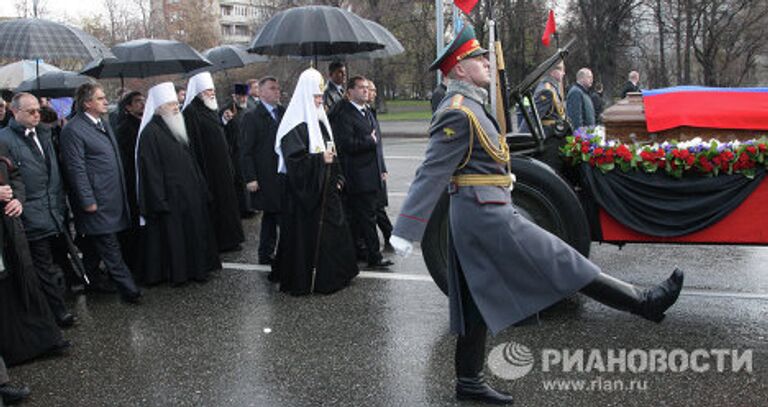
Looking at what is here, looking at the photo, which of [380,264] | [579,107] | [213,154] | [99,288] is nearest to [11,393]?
[99,288]

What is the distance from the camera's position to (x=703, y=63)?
34812 millimetres

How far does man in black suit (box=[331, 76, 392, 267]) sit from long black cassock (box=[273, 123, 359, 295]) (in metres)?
0.60

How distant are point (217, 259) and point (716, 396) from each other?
436cm

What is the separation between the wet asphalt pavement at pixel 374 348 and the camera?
4.25m

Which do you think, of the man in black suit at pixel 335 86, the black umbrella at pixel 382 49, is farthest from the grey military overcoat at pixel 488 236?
the black umbrella at pixel 382 49

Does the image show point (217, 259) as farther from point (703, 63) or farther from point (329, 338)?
point (703, 63)

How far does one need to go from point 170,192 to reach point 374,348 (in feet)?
8.82

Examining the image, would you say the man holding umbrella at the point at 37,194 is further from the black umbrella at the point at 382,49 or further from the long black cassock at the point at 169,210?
the black umbrella at the point at 382,49

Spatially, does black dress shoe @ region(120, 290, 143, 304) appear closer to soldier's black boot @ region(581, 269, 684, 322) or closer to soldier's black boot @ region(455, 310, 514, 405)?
soldier's black boot @ region(455, 310, 514, 405)

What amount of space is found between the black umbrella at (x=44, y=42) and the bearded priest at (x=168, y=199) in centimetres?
85

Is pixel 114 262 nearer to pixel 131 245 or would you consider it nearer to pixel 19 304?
pixel 131 245

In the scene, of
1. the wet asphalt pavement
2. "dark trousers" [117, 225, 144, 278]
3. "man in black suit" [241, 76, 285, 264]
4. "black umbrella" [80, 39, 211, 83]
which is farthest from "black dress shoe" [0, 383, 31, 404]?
"black umbrella" [80, 39, 211, 83]

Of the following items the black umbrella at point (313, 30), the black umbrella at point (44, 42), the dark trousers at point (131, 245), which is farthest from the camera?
the black umbrella at point (313, 30)

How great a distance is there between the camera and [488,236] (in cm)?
386
